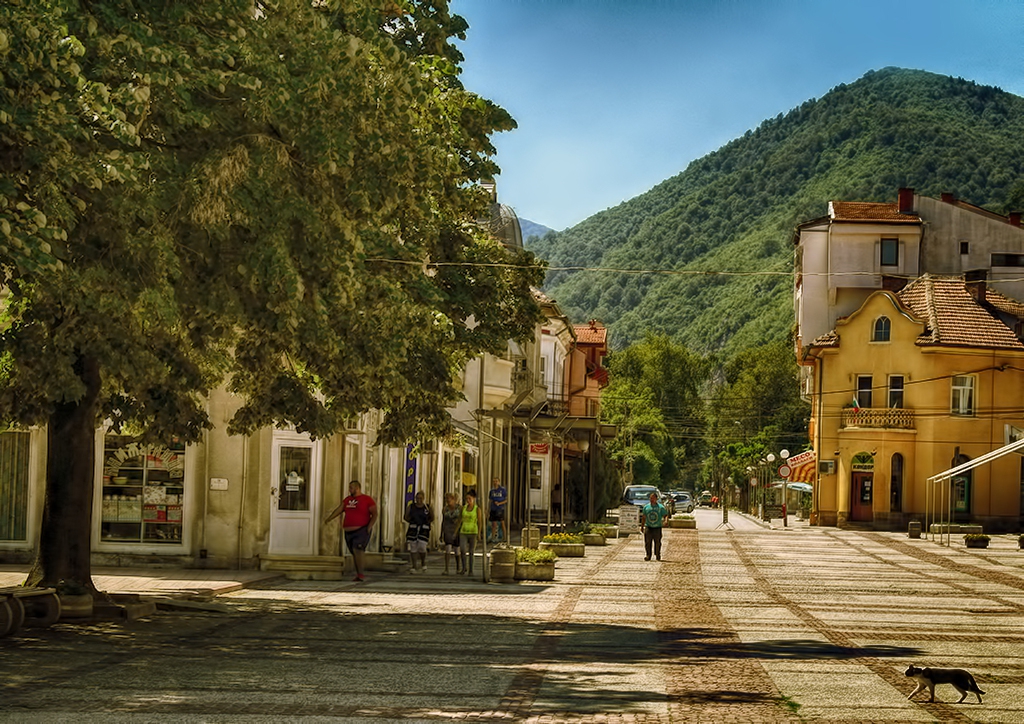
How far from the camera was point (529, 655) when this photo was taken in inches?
573

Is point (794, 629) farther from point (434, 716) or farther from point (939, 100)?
point (939, 100)

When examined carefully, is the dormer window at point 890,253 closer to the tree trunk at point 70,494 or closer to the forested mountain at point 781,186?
the forested mountain at point 781,186

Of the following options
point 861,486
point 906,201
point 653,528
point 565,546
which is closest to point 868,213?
point 906,201

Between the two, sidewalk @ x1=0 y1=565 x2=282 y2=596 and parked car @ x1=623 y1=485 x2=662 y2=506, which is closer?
sidewalk @ x1=0 y1=565 x2=282 y2=596

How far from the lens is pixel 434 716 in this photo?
10445mm

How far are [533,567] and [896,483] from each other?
158ft

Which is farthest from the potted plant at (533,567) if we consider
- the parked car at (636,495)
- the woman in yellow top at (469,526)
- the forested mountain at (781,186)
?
the forested mountain at (781,186)

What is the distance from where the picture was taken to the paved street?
10.9m

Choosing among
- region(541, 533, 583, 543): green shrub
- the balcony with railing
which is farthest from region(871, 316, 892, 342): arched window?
region(541, 533, 583, 543): green shrub

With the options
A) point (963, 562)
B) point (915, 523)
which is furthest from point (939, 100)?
point (963, 562)

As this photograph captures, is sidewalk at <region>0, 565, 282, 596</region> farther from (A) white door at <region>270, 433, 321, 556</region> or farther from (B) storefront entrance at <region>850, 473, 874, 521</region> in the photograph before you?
(B) storefront entrance at <region>850, 473, 874, 521</region>

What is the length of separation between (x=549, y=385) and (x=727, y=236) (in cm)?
9619

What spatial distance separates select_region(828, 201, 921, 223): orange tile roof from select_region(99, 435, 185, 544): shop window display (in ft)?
183

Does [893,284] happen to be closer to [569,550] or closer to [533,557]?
[569,550]
